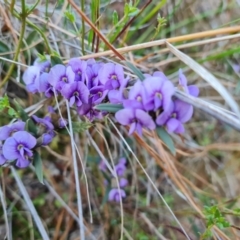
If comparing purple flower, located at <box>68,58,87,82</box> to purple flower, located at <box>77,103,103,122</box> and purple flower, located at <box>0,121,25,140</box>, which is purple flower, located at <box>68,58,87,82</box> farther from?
purple flower, located at <box>0,121,25,140</box>

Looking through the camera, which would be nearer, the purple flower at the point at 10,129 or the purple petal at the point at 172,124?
the purple petal at the point at 172,124

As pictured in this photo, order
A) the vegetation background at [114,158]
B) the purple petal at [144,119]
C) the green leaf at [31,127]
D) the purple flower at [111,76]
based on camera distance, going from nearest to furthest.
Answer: the purple petal at [144,119] < the purple flower at [111,76] < the green leaf at [31,127] < the vegetation background at [114,158]

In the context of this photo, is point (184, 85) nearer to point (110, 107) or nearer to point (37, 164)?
point (110, 107)

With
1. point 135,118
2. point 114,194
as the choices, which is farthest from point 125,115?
point 114,194

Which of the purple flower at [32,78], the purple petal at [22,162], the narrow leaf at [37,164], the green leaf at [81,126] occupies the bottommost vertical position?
the narrow leaf at [37,164]

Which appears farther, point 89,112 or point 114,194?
point 114,194

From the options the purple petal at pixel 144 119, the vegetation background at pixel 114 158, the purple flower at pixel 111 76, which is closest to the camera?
the purple petal at pixel 144 119

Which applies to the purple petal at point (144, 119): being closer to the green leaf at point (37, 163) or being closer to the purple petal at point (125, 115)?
the purple petal at point (125, 115)

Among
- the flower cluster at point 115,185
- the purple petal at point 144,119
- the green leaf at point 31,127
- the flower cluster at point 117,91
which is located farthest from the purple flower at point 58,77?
the flower cluster at point 115,185
